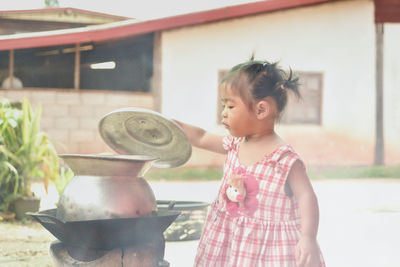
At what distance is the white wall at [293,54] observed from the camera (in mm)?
8562

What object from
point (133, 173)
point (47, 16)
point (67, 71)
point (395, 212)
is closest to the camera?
point (133, 173)

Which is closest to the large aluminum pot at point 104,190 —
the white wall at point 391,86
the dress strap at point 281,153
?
the dress strap at point 281,153

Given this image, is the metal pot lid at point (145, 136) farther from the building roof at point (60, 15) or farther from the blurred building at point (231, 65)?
the building roof at point (60, 15)

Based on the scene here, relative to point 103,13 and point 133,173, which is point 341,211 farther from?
point 103,13

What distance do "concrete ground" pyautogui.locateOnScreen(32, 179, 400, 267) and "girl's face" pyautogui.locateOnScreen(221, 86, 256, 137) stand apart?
5.12 ft

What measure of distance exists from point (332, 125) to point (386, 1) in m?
2.28

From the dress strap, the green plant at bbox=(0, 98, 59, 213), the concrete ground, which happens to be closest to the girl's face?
the dress strap

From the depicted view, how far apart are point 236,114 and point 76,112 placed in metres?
6.48

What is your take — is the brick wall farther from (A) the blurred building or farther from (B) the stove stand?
(B) the stove stand

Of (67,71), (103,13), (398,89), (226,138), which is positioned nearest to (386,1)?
(398,89)

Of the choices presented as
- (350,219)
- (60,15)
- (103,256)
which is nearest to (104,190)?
(103,256)

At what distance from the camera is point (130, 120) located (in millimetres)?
2312

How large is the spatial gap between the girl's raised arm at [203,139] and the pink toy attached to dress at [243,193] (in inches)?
11.5

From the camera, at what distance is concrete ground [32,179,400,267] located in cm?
379
